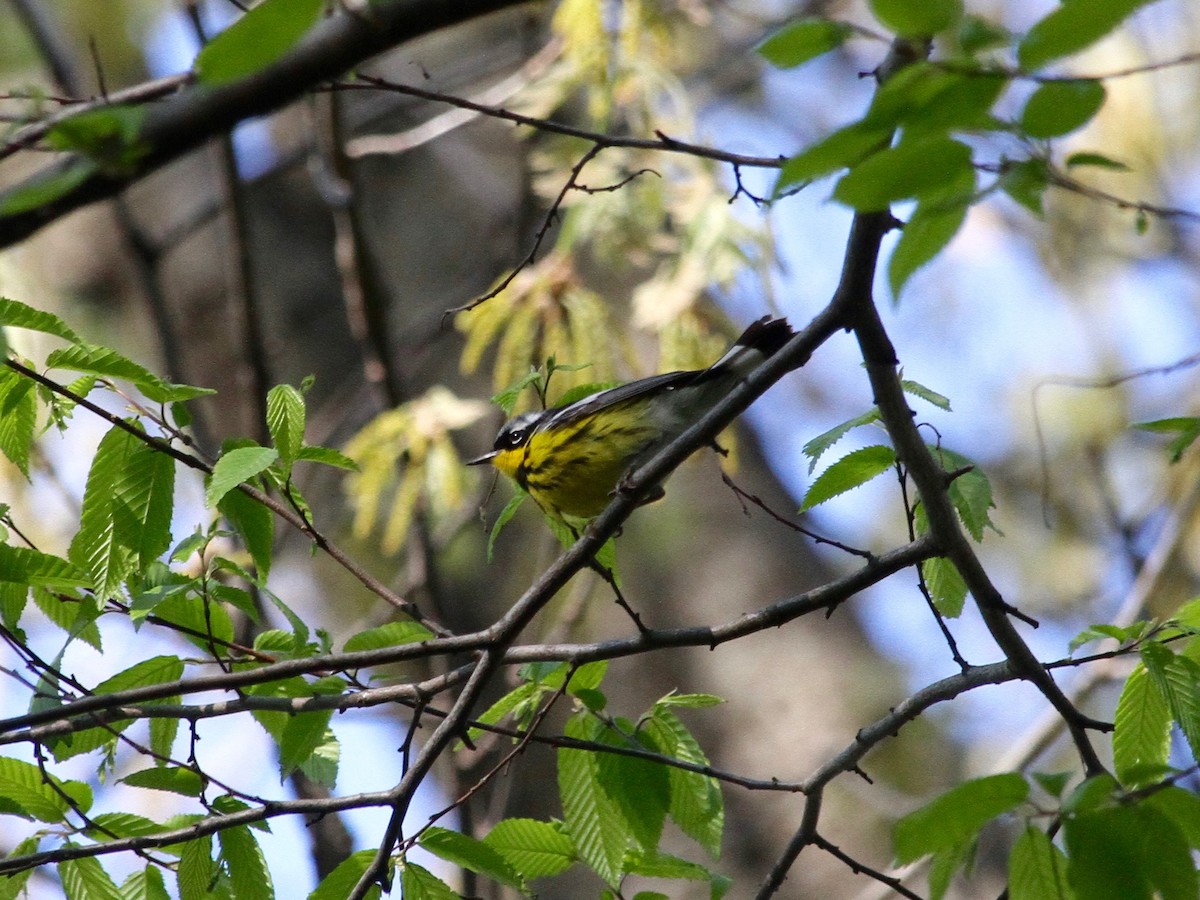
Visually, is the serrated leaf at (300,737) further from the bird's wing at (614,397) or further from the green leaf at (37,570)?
the bird's wing at (614,397)

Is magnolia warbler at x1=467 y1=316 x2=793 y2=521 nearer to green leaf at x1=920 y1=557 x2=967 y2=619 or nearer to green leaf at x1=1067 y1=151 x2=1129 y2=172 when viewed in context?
green leaf at x1=920 y1=557 x2=967 y2=619

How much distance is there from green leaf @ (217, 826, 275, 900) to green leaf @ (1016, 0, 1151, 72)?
2.06m

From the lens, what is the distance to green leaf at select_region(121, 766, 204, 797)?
2.43 m

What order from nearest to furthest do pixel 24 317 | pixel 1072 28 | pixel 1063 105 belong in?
1. pixel 1072 28
2. pixel 1063 105
3. pixel 24 317

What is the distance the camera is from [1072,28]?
47.9 inches

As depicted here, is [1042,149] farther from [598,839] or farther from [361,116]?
[361,116]

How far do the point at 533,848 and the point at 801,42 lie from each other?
6.02ft

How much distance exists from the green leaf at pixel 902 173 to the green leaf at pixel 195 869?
1.84 metres

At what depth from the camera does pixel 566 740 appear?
2459 millimetres

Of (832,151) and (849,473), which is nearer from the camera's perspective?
(832,151)

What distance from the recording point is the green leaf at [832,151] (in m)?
1.35

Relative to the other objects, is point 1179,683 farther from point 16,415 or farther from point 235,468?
point 16,415

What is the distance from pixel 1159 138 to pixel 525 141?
4.10 m

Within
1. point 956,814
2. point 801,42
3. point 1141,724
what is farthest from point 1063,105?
point 1141,724
